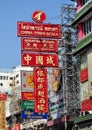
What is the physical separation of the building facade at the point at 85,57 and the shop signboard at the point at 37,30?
882 centimetres

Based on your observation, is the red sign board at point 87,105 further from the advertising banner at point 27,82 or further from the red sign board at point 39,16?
the advertising banner at point 27,82

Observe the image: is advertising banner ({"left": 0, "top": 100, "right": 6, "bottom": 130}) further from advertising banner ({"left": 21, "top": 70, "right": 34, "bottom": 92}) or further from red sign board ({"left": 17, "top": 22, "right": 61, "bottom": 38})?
red sign board ({"left": 17, "top": 22, "right": 61, "bottom": 38})

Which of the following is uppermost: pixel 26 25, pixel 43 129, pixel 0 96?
pixel 26 25

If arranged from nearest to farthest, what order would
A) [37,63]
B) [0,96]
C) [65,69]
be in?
[37,63] < [65,69] < [0,96]

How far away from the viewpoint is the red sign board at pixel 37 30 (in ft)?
165

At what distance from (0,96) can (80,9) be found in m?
49.5

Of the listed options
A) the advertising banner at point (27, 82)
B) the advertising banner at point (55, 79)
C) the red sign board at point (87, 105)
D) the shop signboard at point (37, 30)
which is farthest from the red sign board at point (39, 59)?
the advertising banner at point (27, 82)

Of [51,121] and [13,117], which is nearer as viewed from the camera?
[51,121]

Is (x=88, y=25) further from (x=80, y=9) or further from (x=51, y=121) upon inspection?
(x=51, y=121)

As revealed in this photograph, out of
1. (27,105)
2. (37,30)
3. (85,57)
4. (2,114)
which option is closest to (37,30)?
(37,30)

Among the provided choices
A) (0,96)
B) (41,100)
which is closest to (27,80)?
(0,96)

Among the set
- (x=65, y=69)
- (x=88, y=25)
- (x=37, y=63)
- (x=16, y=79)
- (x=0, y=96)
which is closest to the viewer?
(x=88, y=25)

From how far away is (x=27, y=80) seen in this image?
259ft

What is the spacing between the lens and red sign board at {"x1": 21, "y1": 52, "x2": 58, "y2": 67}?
162 ft
